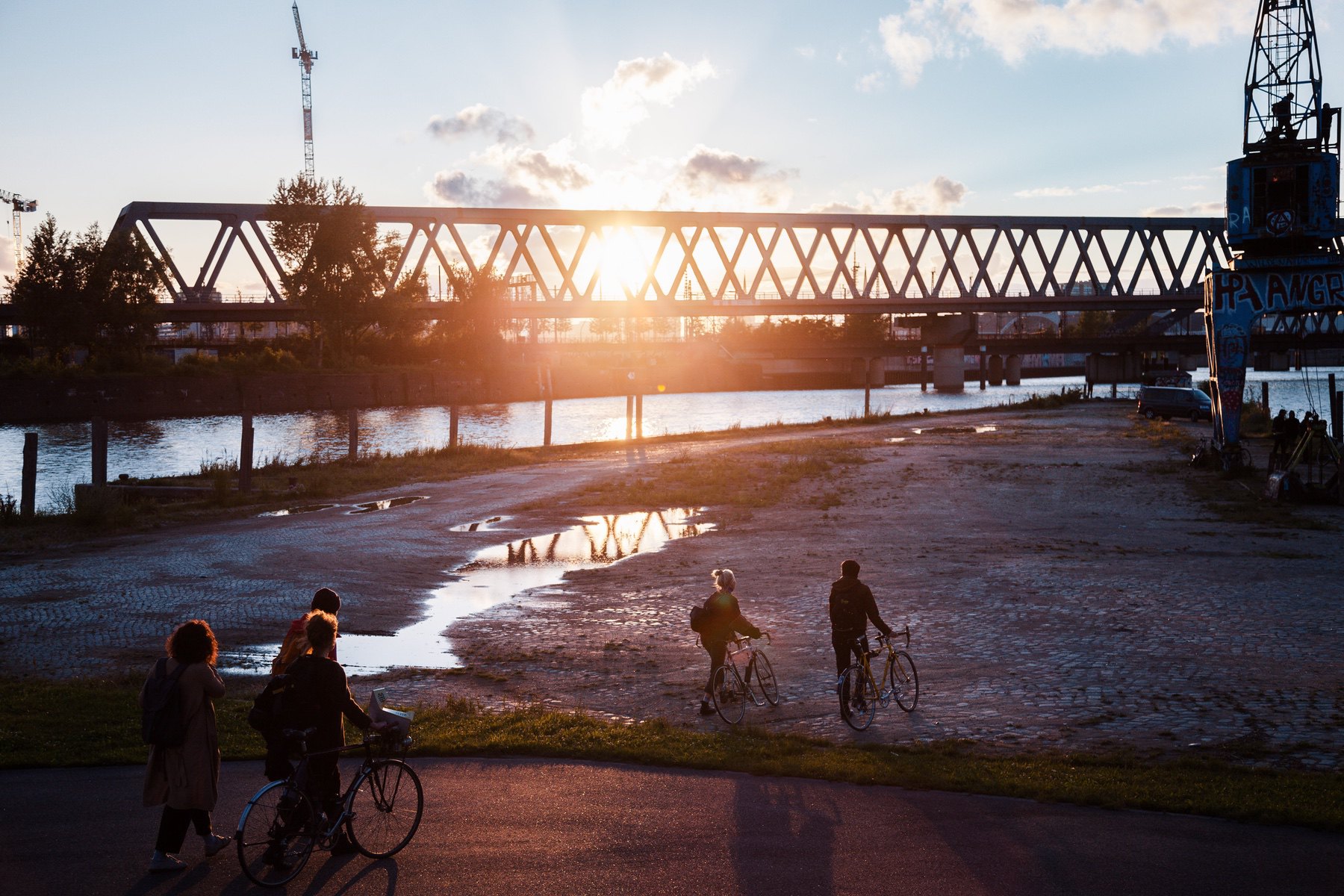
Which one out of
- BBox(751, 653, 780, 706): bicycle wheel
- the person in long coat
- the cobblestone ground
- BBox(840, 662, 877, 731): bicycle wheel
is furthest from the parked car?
the person in long coat

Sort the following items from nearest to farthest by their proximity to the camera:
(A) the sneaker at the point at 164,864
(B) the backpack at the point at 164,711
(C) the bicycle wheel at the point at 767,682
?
(B) the backpack at the point at 164,711, (A) the sneaker at the point at 164,864, (C) the bicycle wheel at the point at 767,682

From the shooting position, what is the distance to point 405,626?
16125 millimetres

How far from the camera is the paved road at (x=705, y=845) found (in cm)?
736

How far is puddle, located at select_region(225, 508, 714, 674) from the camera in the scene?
14.1 metres

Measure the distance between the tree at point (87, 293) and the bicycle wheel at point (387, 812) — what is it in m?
83.0

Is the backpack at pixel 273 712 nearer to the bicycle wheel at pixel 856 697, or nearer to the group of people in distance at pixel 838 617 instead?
the group of people in distance at pixel 838 617

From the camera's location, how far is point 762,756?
33.0 ft

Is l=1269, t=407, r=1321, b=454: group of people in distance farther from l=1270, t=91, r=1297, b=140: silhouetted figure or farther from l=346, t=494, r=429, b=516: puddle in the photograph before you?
l=346, t=494, r=429, b=516: puddle

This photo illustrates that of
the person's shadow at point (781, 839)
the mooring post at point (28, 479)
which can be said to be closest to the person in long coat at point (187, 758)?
the person's shadow at point (781, 839)

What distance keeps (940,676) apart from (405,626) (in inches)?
304

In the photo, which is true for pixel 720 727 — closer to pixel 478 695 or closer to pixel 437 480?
pixel 478 695

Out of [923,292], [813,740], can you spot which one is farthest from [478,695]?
[923,292]

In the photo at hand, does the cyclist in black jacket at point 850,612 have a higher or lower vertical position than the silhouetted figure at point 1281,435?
lower

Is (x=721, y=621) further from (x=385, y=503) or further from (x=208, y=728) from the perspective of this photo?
(x=385, y=503)
